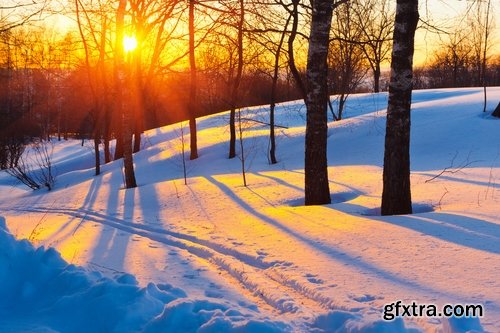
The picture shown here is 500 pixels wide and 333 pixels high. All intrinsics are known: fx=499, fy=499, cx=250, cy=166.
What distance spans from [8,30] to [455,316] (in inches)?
262

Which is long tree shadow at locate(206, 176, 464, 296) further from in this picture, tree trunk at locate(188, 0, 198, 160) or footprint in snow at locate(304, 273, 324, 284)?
tree trunk at locate(188, 0, 198, 160)

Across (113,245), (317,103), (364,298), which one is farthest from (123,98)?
(364,298)

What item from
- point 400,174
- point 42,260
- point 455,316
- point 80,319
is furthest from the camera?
point 400,174

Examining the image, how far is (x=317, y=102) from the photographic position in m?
8.64

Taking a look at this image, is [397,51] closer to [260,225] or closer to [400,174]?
[400,174]

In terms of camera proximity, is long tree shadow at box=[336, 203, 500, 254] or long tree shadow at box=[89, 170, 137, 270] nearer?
long tree shadow at box=[336, 203, 500, 254]

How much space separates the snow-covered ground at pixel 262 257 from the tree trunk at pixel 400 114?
48cm

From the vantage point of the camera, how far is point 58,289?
14.3 ft

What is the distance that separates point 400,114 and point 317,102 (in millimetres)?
1775

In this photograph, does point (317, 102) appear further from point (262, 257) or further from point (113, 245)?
point (113, 245)

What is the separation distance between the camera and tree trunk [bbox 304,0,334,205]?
8359 mm

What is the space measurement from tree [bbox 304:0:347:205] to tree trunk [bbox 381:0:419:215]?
1.57 metres

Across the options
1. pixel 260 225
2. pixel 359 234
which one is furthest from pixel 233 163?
pixel 359 234

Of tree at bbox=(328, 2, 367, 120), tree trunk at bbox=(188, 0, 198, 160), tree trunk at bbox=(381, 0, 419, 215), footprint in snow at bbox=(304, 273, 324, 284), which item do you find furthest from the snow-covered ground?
tree at bbox=(328, 2, 367, 120)
